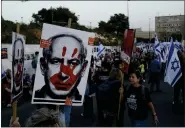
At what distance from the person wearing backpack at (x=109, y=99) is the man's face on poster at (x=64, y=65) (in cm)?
90

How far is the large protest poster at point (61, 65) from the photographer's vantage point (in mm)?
3938

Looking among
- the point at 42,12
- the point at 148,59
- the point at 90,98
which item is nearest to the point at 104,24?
the point at 42,12

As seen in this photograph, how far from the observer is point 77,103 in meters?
4.11

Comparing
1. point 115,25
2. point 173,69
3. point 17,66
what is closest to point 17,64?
point 17,66

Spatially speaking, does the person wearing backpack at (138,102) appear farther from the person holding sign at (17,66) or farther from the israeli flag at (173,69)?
the israeli flag at (173,69)

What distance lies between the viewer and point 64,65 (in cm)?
405

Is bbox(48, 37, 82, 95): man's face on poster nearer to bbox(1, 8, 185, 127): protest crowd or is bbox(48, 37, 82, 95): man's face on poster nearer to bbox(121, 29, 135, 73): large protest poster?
bbox(1, 8, 185, 127): protest crowd

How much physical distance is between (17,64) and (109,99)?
1.66m

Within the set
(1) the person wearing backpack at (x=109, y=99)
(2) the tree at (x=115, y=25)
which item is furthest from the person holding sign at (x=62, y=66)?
(2) the tree at (x=115, y=25)

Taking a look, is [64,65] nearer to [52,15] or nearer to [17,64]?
[17,64]

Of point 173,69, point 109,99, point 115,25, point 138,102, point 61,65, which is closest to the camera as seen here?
point 61,65

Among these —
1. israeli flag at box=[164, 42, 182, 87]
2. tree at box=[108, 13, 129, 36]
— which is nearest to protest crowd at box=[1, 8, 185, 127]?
israeli flag at box=[164, 42, 182, 87]

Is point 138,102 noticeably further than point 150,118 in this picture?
No

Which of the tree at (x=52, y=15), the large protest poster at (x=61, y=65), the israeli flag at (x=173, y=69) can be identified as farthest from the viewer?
the tree at (x=52, y=15)
